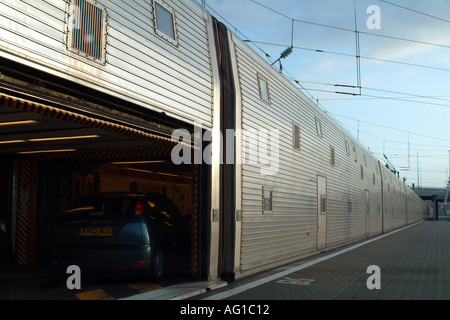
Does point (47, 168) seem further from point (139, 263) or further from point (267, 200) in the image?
point (267, 200)

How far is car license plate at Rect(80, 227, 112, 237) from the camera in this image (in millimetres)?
7242

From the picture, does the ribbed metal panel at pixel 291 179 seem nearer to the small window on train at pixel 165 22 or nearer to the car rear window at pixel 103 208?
the small window on train at pixel 165 22

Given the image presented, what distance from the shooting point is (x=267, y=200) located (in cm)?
1043

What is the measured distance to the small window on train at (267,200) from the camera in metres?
10.2

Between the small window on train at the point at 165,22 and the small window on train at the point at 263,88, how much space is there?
3.46 meters

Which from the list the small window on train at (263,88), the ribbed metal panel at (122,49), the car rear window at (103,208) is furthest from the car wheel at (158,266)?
the small window on train at (263,88)

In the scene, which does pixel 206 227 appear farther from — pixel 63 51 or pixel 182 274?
pixel 63 51

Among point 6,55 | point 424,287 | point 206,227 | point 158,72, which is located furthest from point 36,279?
point 424,287

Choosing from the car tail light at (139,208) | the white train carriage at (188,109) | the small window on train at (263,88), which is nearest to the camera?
the white train carriage at (188,109)

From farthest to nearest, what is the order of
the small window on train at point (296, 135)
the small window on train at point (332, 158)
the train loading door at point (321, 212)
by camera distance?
1. the small window on train at point (332, 158)
2. the train loading door at point (321, 212)
3. the small window on train at point (296, 135)

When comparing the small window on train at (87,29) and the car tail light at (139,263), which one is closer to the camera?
the small window on train at (87,29)

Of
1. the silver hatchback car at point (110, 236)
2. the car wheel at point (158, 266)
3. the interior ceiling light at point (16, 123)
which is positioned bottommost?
the car wheel at point (158, 266)

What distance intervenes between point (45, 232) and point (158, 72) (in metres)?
5.88

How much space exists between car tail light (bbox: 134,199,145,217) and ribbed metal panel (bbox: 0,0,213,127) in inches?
62.2
